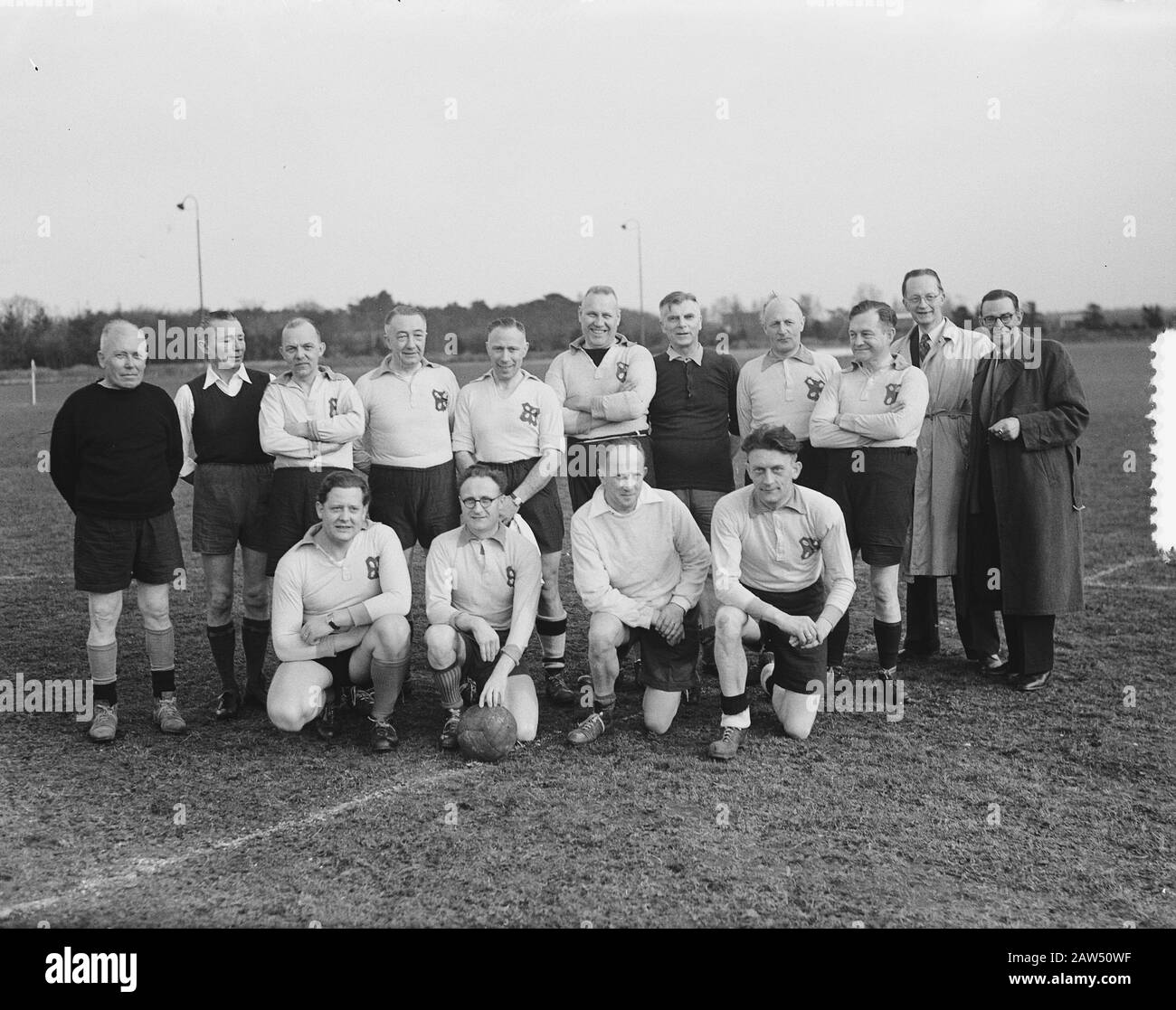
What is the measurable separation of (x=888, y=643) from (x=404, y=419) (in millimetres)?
2854

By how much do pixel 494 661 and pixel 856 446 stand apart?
7.45 feet

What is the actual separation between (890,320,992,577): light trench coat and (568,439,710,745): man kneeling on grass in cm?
161

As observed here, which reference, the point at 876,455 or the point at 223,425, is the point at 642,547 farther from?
the point at 223,425

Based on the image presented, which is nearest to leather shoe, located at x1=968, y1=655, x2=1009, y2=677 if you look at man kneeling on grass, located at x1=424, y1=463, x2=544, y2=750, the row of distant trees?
man kneeling on grass, located at x1=424, y1=463, x2=544, y2=750

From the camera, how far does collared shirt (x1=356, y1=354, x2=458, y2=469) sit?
5.67m

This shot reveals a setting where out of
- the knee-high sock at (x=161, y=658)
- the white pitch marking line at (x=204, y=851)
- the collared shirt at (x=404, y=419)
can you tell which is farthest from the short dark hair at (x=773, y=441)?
the knee-high sock at (x=161, y=658)

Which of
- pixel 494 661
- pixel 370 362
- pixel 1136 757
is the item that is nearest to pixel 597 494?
pixel 494 661

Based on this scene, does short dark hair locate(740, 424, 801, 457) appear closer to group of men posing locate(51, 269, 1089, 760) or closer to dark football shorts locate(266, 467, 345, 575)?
group of men posing locate(51, 269, 1089, 760)

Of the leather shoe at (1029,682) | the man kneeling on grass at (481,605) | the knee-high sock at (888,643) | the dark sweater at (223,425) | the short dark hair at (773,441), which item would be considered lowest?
the leather shoe at (1029,682)

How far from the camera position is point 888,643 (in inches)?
231

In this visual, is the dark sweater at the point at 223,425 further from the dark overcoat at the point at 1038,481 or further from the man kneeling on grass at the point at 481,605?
the dark overcoat at the point at 1038,481

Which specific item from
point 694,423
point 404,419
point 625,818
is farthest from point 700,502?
point 625,818

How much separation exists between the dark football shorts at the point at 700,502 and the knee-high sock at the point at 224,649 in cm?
249

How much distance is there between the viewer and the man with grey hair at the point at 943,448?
6.22m
